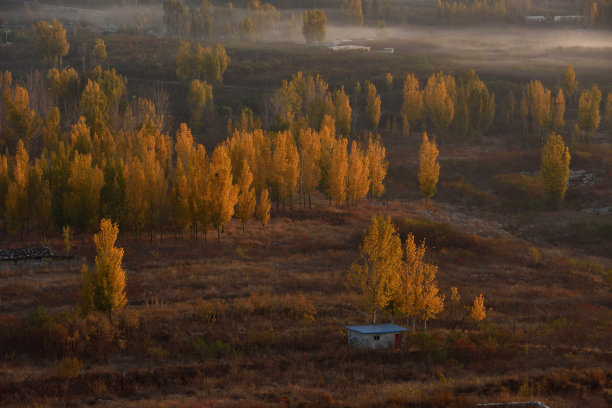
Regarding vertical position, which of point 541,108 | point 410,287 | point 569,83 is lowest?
point 410,287

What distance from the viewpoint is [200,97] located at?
345 feet

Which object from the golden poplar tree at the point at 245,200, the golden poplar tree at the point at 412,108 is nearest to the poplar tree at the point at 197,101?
the golden poplar tree at the point at 412,108

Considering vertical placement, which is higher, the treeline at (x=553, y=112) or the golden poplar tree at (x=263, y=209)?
the treeline at (x=553, y=112)

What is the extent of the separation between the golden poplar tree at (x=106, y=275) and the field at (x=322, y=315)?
1317 mm

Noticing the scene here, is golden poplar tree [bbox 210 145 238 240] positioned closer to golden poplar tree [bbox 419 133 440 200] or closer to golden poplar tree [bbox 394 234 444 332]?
golden poplar tree [bbox 394 234 444 332]

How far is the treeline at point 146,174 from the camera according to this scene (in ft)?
164

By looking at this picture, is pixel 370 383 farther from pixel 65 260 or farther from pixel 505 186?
pixel 505 186

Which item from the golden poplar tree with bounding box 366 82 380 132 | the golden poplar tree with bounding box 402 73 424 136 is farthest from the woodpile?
the golden poplar tree with bounding box 402 73 424 136

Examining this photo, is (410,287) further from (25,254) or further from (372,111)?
(372,111)

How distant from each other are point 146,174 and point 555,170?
137ft

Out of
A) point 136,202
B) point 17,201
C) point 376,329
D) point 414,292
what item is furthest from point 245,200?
point 376,329

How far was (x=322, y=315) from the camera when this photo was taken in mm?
35062

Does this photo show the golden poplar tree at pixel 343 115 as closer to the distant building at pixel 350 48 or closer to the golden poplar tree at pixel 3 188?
the golden poplar tree at pixel 3 188

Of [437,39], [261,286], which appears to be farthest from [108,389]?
[437,39]
